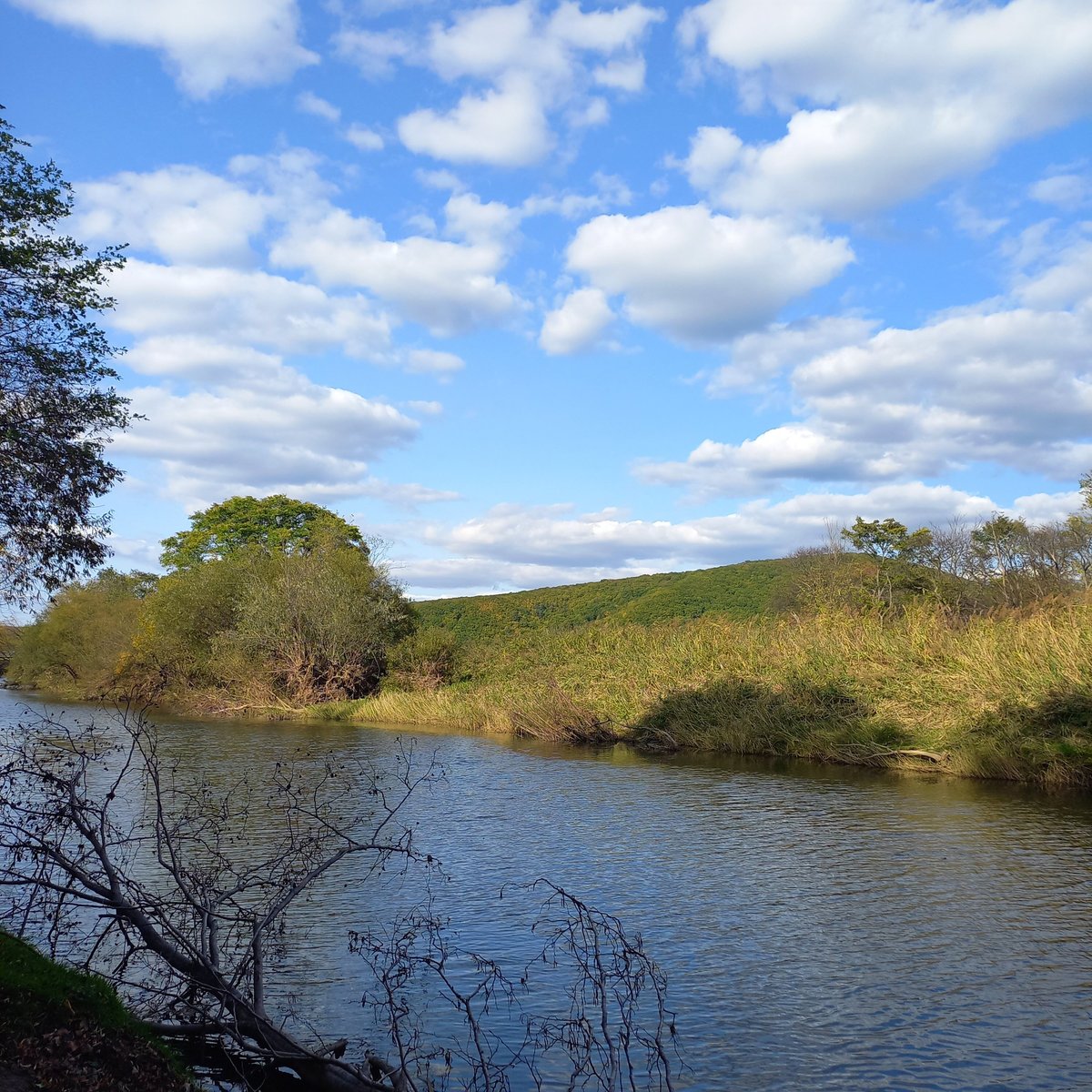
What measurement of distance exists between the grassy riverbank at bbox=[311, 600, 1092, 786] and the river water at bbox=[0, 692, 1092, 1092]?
5.57ft

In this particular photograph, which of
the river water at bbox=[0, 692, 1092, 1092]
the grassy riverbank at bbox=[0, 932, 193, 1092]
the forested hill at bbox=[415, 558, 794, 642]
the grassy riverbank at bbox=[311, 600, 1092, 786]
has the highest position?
the forested hill at bbox=[415, 558, 794, 642]

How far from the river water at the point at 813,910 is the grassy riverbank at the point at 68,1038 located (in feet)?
6.70

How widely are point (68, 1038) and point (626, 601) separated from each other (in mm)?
59810

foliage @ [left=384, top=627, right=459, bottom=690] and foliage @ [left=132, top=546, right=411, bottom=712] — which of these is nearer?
foliage @ [left=384, top=627, right=459, bottom=690]

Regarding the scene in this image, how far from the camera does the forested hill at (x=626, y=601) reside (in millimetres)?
58531

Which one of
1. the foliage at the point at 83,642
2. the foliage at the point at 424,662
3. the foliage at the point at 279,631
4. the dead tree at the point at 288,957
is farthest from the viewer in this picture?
the foliage at the point at 83,642

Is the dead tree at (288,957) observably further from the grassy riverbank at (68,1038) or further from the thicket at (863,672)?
the thicket at (863,672)

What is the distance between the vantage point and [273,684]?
3875cm

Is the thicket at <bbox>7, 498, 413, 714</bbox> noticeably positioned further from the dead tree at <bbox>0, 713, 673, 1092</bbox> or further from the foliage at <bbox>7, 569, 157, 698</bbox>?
the dead tree at <bbox>0, 713, 673, 1092</bbox>

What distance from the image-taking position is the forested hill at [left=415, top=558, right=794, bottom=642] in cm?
5853

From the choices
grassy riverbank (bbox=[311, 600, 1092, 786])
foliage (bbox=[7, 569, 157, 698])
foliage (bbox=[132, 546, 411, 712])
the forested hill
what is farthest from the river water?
the forested hill

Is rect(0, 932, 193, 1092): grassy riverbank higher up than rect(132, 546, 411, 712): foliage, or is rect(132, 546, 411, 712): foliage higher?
rect(132, 546, 411, 712): foliage

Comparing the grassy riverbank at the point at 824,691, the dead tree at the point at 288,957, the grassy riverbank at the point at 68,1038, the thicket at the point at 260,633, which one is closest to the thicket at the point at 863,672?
the grassy riverbank at the point at 824,691

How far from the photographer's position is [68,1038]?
4.99 meters
